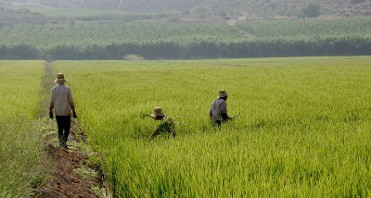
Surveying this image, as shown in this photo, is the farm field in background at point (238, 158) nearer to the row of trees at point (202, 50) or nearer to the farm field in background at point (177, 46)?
the row of trees at point (202, 50)

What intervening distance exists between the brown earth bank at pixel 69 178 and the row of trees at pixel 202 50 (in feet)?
370

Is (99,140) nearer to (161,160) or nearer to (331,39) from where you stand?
(161,160)

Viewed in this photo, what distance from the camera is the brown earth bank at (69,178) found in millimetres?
6779

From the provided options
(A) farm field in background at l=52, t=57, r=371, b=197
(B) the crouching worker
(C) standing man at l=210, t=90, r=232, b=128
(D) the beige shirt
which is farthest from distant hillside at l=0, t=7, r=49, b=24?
(B) the crouching worker

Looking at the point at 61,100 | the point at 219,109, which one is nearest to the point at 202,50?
the point at 219,109

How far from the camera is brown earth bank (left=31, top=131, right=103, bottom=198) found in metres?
6.78

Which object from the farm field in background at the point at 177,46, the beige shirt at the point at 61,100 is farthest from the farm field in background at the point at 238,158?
the farm field in background at the point at 177,46

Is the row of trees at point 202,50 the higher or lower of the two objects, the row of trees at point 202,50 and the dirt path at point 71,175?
the lower

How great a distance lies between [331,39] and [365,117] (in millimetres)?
109333

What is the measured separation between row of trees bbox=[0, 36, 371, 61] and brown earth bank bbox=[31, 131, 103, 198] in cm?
11292

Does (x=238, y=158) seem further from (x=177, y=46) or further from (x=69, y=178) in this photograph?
(x=177, y=46)

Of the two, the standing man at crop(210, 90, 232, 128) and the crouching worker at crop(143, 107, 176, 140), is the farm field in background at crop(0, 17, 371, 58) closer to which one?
the standing man at crop(210, 90, 232, 128)

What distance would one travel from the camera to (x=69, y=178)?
315 inches

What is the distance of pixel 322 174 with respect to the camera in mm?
6035
